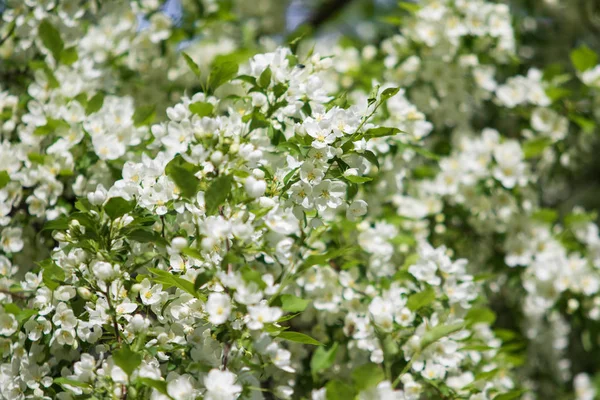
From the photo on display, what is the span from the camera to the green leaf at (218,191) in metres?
1.40

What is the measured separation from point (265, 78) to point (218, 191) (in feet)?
1.62

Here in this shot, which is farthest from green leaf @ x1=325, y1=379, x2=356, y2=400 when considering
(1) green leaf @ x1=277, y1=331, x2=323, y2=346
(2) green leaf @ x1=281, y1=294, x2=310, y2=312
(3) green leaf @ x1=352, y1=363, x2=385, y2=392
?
(2) green leaf @ x1=281, y1=294, x2=310, y2=312

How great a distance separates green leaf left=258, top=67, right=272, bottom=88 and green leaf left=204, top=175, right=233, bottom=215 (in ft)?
1.49

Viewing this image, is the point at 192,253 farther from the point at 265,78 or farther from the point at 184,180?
the point at 265,78

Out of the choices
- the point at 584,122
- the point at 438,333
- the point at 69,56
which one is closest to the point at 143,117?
the point at 69,56

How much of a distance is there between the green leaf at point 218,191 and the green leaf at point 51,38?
1.30 meters

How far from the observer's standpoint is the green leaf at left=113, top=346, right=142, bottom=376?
136 cm

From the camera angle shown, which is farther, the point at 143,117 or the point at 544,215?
the point at 544,215

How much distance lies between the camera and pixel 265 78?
5.70 ft

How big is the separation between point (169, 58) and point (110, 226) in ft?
5.54

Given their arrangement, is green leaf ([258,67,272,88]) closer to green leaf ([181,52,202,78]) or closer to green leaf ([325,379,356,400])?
green leaf ([181,52,202,78])

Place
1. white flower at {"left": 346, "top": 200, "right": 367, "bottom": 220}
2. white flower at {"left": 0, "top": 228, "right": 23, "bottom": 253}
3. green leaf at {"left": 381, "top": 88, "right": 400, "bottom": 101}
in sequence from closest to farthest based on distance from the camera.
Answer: green leaf at {"left": 381, "top": 88, "right": 400, "bottom": 101}
white flower at {"left": 346, "top": 200, "right": 367, "bottom": 220}
white flower at {"left": 0, "top": 228, "right": 23, "bottom": 253}

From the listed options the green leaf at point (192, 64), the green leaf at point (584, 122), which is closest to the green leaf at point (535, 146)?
the green leaf at point (584, 122)

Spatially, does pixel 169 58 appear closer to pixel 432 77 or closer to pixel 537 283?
pixel 432 77
